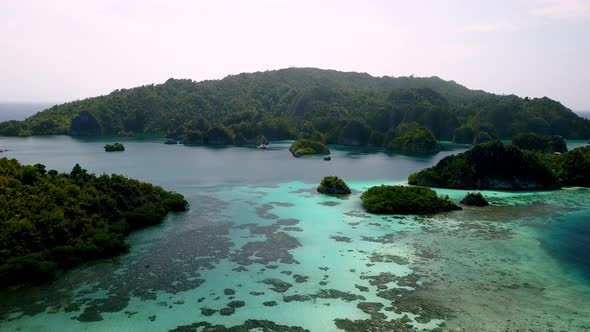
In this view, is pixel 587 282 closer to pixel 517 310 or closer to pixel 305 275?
pixel 517 310

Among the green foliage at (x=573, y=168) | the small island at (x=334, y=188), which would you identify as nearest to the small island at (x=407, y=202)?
the small island at (x=334, y=188)

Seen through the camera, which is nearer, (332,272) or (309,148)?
(332,272)

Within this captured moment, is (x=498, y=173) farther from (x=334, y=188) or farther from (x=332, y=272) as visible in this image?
(x=332, y=272)

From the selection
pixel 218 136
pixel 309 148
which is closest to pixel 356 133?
pixel 309 148

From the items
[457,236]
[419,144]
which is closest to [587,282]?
[457,236]

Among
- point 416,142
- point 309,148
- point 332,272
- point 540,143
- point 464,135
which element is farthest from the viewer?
point 464,135

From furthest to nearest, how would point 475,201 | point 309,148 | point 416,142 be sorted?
point 416,142 → point 309,148 → point 475,201

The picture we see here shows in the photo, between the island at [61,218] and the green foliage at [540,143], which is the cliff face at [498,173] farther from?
the green foliage at [540,143]
